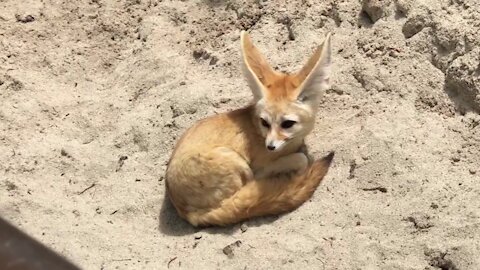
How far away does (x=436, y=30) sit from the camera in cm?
373

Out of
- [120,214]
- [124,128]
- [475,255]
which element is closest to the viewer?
[475,255]

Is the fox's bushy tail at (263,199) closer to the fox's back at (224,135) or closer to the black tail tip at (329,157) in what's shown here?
the black tail tip at (329,157)

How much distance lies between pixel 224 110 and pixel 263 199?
0.92 m

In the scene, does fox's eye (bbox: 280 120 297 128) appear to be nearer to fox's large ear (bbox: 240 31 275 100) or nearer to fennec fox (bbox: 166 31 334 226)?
fennec fox (bbox: 166 31 334 226)

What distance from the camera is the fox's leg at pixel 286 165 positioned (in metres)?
3.49

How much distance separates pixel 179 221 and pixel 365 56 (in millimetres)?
1568

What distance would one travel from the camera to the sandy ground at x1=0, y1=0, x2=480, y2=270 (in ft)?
10.5

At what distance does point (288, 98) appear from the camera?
3.40 meters

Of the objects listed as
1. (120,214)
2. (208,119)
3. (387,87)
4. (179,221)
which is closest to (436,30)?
(387,87)

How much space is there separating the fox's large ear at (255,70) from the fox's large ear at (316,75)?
20cm

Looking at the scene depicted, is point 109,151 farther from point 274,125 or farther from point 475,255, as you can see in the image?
point 475,255

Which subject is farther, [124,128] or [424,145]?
[124,128]

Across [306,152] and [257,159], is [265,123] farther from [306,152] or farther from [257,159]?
[306,152]

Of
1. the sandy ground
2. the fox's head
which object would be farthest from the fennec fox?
the sandy ground
